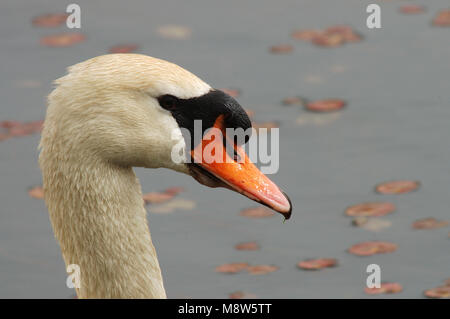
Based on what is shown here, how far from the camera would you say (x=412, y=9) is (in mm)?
11750

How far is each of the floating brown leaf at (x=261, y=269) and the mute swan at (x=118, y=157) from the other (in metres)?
2.96

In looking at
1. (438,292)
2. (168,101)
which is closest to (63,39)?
(438,292)

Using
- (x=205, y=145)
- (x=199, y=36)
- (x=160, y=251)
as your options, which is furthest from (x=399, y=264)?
(x=199, y=36)

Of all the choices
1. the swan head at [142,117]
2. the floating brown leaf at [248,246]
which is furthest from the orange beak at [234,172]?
the floating brown leaf at [248,246]

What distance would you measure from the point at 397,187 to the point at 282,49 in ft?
8.82

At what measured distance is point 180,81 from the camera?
16.7ft

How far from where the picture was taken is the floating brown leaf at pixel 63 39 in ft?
37.8

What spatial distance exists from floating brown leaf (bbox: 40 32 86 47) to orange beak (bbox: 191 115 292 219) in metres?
6.48

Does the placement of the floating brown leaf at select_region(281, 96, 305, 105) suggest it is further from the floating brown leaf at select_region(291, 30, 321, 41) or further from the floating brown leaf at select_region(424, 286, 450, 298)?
the floating brown leaf at select_region(424, 286, 450, 298)

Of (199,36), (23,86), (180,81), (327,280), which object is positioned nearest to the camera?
(180,81)

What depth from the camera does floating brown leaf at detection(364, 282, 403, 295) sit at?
791 centimetres

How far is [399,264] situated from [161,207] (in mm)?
Answer: 2094
